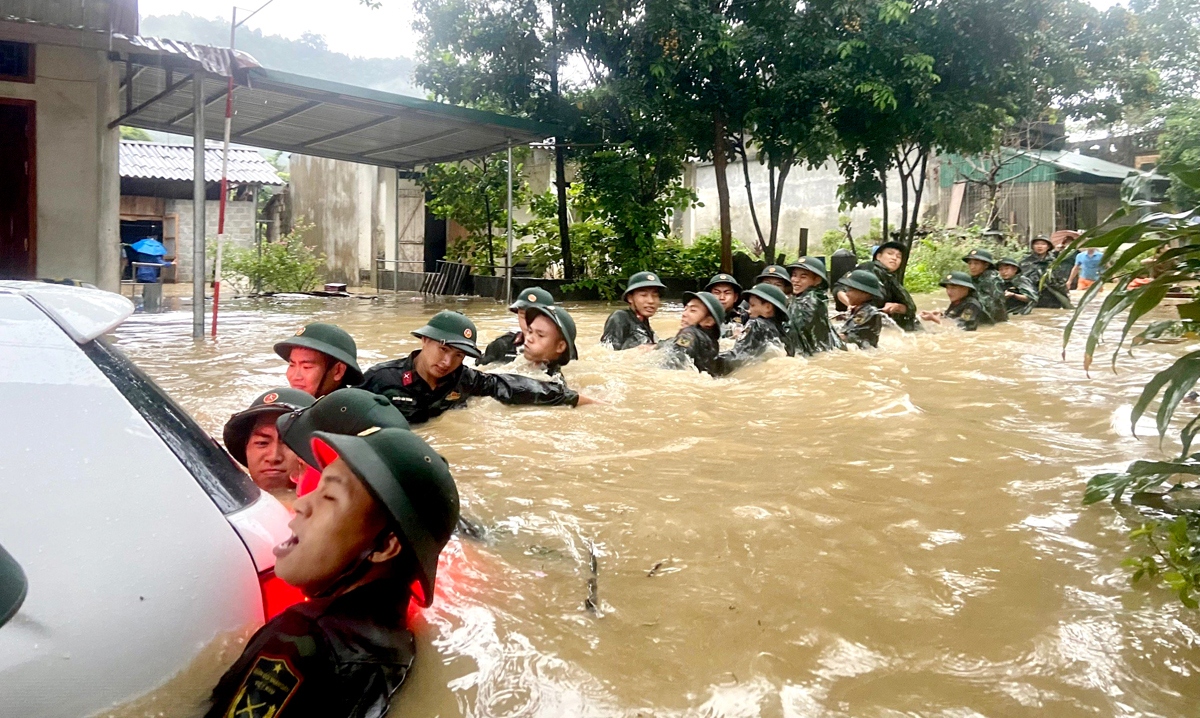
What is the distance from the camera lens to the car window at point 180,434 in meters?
1.70

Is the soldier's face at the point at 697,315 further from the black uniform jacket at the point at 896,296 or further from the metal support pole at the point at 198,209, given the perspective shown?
the metal support pole at the point at 198,209

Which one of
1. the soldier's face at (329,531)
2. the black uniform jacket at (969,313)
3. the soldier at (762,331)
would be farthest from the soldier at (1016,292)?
the soldier's face at (329,531)

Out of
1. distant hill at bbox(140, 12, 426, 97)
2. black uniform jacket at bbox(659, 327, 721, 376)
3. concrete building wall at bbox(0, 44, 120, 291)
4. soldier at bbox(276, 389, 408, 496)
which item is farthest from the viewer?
distant hill at bbox(140, 12, 426, 97)

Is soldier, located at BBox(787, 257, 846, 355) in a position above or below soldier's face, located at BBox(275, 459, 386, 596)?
above

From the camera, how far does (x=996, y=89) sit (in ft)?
48.0

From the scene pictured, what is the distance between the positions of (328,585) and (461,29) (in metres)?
15.2

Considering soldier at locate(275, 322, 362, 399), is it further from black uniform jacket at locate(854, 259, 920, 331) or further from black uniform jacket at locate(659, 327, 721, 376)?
black uniform jacket at locate(854, 259, 920, 331)

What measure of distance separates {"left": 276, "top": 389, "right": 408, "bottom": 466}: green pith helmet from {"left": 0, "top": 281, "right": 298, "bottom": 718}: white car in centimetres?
62

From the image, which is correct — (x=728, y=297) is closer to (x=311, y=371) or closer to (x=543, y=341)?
(x=543, y=341)

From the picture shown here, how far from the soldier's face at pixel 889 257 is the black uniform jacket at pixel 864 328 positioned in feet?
4.44

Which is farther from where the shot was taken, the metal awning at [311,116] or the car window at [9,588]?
the metal awning at [311,116]

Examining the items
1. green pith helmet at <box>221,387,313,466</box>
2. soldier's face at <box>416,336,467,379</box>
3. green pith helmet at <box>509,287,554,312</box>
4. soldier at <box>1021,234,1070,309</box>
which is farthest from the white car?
soldier at <box>1021,234,1070,309</box>

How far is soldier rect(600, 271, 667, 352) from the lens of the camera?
817 centimetres

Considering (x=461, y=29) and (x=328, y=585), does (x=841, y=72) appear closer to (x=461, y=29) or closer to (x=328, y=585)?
(x=461, y=29)
